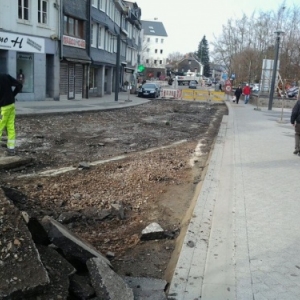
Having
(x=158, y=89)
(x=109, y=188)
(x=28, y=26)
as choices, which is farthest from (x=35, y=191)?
(x=158, y=89)

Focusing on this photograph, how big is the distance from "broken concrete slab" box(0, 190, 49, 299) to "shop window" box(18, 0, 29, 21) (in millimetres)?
21927

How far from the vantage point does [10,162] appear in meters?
7.79

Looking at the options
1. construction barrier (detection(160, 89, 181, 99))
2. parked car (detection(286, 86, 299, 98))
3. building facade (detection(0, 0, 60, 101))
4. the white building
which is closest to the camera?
building facade (detection(0, 0, 60, 101))

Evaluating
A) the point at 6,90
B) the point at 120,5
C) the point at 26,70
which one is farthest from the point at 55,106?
the point at 120,5

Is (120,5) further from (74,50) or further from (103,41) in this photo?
(74,50)

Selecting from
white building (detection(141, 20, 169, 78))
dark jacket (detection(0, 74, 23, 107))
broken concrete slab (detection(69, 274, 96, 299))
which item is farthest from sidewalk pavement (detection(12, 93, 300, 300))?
white building (detection(141, 20, 169, 78))

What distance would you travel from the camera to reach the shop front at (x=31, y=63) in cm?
2202

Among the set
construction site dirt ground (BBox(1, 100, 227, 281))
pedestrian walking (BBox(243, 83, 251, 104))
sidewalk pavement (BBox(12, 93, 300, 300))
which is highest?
pedestrian walking (BBox(243, 83, 251, 104))

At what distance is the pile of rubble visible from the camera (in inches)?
112

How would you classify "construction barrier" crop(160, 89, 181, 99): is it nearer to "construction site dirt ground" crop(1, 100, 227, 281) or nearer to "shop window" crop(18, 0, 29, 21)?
"shop window" crop(18, 0, 29, 21)

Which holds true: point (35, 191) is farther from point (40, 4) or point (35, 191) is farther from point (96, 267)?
point (40, 4)

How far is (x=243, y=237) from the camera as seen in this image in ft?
15.3

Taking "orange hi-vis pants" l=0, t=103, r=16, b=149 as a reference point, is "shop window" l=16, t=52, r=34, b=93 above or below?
above

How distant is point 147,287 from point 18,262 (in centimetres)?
120
